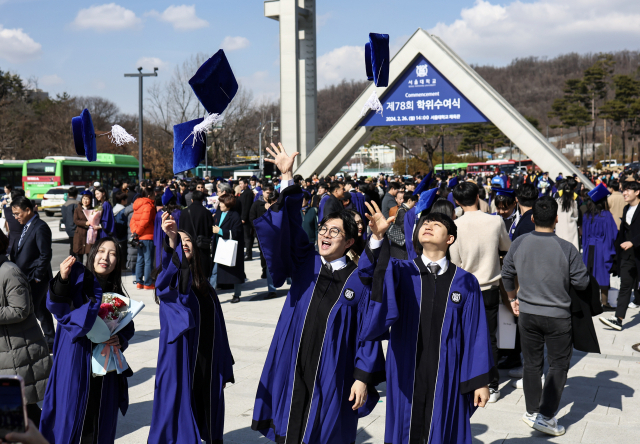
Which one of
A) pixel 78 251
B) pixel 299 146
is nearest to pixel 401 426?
pixel 78 251

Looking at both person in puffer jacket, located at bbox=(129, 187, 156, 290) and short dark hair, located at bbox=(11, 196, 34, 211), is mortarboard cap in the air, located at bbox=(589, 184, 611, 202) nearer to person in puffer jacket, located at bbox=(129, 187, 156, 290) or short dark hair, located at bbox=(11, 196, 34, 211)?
person in puffer jacket, located at bbox=(129, 187, 156, 290)

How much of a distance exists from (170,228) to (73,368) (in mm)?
999

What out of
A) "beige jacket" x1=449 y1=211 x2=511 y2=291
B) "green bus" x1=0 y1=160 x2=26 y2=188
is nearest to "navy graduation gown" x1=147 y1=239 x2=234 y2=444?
"beige jacket" x1=449 y1=211 x2=511 y2=291

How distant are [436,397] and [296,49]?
79.7 ft

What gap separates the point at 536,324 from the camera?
464 centimetres

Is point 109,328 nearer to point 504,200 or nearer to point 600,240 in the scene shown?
point 504,200

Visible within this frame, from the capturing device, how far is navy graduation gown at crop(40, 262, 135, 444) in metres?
3.51

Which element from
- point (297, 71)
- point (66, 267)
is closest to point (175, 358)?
point (66, 267)

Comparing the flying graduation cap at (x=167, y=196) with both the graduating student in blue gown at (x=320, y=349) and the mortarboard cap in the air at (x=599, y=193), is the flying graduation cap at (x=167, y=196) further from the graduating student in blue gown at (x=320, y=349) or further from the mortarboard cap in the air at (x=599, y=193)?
the mortarboard cap in the air at (x=599, y=193)

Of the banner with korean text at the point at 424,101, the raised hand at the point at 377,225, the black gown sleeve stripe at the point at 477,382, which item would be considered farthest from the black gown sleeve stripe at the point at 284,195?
the banner with korean text at the point at 424,101

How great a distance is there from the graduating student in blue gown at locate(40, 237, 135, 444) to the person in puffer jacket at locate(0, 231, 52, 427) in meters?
0.49

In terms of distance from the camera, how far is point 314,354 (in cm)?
350

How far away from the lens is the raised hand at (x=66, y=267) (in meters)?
3.44

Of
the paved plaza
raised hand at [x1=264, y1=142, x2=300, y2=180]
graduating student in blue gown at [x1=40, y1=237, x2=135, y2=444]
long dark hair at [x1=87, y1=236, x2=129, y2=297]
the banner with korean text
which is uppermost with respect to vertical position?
the banner with korean text
